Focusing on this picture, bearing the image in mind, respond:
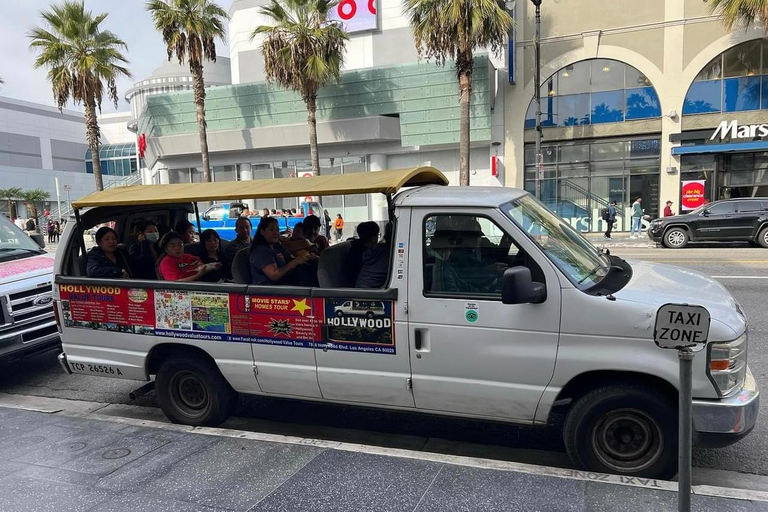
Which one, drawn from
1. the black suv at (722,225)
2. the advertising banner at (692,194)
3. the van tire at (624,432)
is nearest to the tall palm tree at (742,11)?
the advertising banner at (692,194)

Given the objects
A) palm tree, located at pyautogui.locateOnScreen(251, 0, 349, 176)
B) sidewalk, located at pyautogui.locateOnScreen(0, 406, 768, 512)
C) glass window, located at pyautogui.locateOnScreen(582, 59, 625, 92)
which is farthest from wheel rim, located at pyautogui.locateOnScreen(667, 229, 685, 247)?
sidewalk, located at pyautogui.locateOnScreen(0, 406, 768, 512)

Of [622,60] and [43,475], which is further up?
[622,60]

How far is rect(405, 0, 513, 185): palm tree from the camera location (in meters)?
20.3

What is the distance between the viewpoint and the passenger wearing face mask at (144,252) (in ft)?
20.8

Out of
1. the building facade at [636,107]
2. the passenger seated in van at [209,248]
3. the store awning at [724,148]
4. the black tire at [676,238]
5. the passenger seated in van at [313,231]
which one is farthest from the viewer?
the building facade at [636,107]

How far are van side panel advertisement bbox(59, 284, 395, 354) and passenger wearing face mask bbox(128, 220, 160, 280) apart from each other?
1172 millimetres

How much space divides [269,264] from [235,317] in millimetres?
578

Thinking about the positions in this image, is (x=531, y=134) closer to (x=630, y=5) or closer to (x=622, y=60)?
(x=622, y=60)

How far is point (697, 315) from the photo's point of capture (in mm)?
2549

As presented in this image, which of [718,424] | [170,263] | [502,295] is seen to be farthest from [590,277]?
[170,263]

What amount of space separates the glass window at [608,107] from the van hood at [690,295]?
22832 millimetres

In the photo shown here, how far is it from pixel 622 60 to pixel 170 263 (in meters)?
24.2

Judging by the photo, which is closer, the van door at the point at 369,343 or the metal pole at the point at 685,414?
the metal pole at the point at 685,414

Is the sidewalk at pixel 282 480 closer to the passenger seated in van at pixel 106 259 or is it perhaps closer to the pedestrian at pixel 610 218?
the passenger seated in van at pixel 106 259
